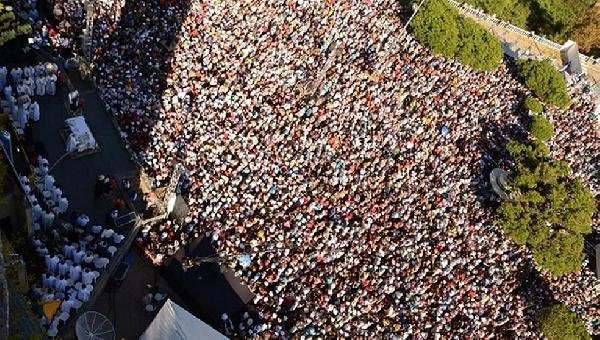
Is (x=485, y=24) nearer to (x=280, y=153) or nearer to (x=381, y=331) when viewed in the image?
(x=280, y=153)

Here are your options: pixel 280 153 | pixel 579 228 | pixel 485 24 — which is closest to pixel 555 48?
pixel 485 24

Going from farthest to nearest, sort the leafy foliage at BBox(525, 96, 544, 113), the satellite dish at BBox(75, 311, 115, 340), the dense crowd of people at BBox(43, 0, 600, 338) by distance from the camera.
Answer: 1. the leafy foliage at BBox(525, 96, 544, 113)
2. the dense crowd of people at BBox(43, 0, 600, 338)
3. the satellite dish at BBox(75, 311, 115, 340)

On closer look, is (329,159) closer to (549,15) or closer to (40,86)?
(40,86)

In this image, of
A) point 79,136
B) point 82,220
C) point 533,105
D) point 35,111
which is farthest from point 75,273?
point 533,105

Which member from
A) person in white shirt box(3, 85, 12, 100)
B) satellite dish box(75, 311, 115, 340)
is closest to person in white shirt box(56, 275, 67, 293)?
satellite dish box(75, 311, 115, 340)

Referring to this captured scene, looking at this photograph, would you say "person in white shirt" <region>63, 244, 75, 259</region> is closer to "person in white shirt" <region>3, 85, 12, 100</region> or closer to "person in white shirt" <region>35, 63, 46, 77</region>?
"person in white shirt" <region>3, 85, 12, 100</region>
